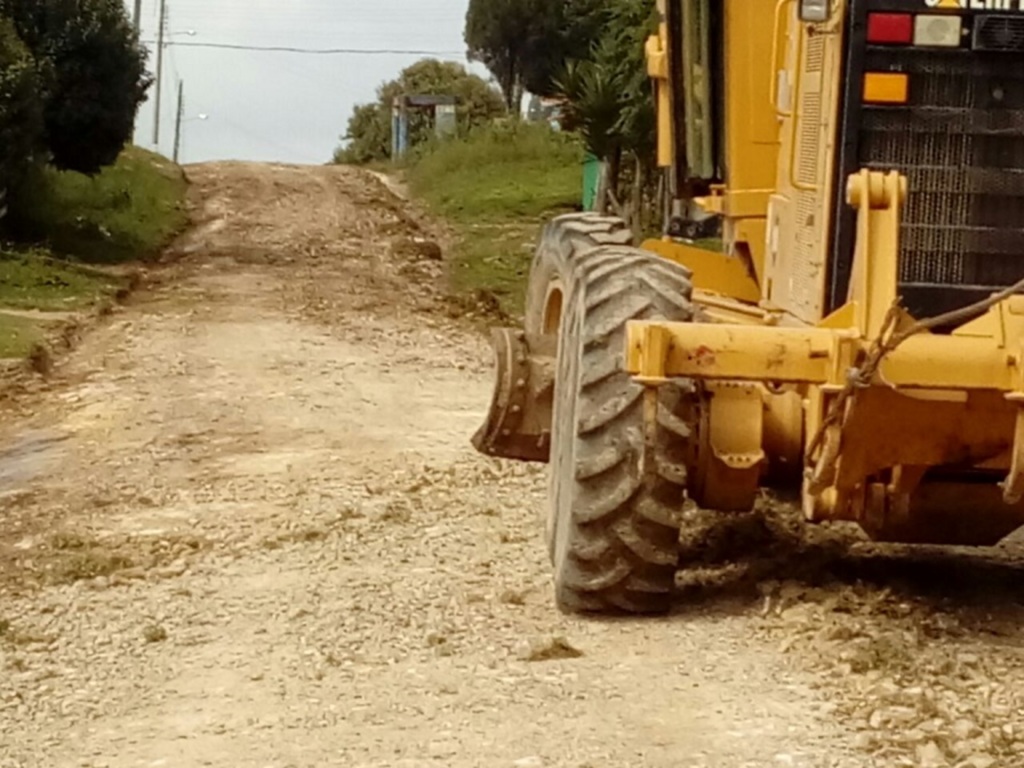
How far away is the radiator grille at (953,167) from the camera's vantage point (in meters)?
6.47

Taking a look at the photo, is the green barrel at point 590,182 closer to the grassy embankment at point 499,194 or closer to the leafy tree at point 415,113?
the grassy embankment at point 499,194

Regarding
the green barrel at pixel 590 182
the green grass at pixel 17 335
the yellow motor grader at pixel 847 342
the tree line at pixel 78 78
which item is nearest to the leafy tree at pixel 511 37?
the green barrel at pixel 590 182

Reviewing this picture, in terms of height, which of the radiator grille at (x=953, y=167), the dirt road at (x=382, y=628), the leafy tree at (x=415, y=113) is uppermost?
the leafy tree at (x=415, y=113)

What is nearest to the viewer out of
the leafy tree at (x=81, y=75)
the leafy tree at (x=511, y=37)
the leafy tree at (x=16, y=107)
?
the leafy tree at (x=16, y=107)

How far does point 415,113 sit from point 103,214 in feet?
85.5

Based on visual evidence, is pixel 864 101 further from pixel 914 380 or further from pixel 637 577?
pixel 637 577

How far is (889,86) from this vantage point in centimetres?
649

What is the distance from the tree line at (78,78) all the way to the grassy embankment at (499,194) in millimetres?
4835

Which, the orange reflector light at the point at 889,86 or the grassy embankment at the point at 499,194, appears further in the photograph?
the grassy embankment at the point at 499,194

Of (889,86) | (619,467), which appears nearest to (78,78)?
(619,467)

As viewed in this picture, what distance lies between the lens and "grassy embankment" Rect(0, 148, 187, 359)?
18844mm

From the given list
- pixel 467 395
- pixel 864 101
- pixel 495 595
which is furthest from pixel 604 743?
pixel 467 395

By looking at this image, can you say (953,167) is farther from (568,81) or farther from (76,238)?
(76,238)

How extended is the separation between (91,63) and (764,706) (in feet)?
72.8
